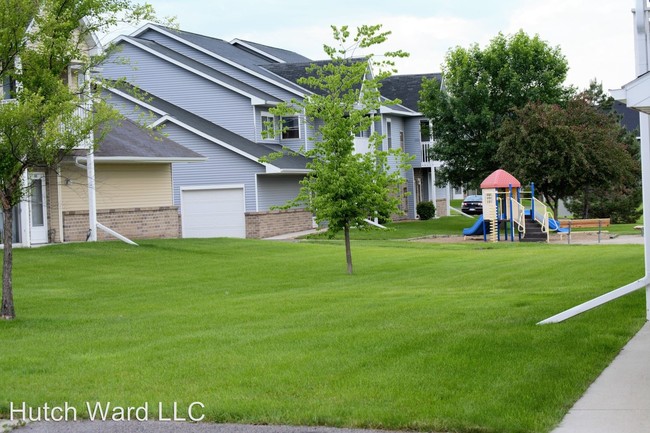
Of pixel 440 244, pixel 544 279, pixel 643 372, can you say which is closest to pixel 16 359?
pixel 643 372

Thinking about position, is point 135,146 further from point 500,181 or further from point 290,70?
point 290,70

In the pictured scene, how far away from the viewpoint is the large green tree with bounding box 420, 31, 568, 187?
51.9 meters

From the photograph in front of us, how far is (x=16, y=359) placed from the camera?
36.7 feet

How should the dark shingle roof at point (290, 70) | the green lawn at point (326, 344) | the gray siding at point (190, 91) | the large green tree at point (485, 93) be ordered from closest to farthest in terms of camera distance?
the green lawn at point (326, 344)
the gray siding at point (190, 91)
the dark shingle roof at point (290, 70)
the large green tree at point (485, 93)

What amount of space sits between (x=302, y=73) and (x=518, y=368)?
41.1 metres

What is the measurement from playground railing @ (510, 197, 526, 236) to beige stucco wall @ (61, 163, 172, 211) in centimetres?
1464

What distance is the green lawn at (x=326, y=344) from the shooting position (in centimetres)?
845

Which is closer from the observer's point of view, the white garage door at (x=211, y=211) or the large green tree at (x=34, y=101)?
the large green tree at (x=34, y=101)

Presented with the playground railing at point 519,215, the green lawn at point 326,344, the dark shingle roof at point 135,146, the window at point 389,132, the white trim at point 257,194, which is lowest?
the green lawn at point 326,344

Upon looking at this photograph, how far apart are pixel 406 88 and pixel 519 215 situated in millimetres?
Answer: 18088

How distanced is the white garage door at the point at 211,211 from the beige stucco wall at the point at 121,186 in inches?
226

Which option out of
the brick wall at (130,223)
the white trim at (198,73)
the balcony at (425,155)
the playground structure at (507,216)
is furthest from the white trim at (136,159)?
the balcony at (425,155)

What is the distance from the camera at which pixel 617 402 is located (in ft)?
27.8

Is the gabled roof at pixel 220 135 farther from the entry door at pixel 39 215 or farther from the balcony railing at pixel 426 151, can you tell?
the balcony railing at pixel 426 151
